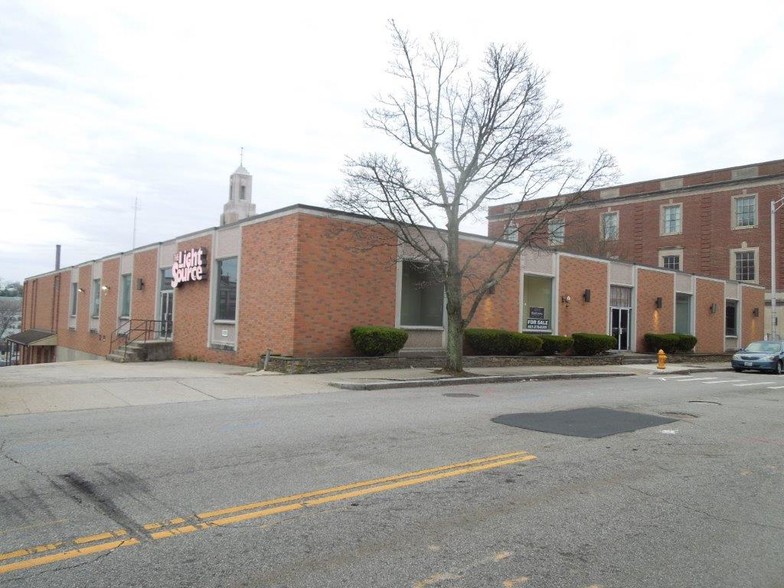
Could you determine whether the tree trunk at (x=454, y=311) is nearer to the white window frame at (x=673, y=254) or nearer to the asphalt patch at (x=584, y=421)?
the asphalt patch at (x=584, y=421)

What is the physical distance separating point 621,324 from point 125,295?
25.2 metres

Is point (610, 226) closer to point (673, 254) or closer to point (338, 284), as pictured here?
point (673, 254)

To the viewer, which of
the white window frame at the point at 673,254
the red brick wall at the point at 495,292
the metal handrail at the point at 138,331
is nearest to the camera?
the red brick wall at the point at 495,292

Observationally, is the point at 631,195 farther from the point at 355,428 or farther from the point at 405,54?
the point at 355,428

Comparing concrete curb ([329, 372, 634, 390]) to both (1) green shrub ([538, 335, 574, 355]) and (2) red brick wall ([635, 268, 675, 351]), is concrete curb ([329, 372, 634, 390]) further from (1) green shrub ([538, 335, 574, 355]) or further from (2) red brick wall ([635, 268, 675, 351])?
(2) red brick wall ([635, 268, 675, 351])

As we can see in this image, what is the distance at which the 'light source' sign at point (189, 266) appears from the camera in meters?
22.9

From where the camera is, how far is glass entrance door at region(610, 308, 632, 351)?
98.6 feet

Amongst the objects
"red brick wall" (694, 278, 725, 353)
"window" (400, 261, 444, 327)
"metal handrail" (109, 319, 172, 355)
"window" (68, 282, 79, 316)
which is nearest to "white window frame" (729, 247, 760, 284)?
"red brick wall" (694, 278, 725, 353)

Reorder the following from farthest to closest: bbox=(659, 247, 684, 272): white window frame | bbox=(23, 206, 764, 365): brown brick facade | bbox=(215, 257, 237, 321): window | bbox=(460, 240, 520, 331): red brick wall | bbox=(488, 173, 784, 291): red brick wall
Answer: bbox=(659, 247, 684, 272): white window frame
bbox=(488, 173, 784, 291): red brick wall
bbox=(460, 240, 520, 331): red brick wall
bbox=(215, 257, 237, 321): window
bbox=(23, 206, 764, 365): brown brick facade

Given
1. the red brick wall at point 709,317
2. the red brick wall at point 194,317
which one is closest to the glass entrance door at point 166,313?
the red brick wall at point 194,317

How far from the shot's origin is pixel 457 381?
1658cm

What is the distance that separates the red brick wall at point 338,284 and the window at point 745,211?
116 feet

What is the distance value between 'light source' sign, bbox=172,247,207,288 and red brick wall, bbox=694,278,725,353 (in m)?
27.1

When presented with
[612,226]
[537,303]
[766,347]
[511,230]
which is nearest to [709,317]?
[766,347]
